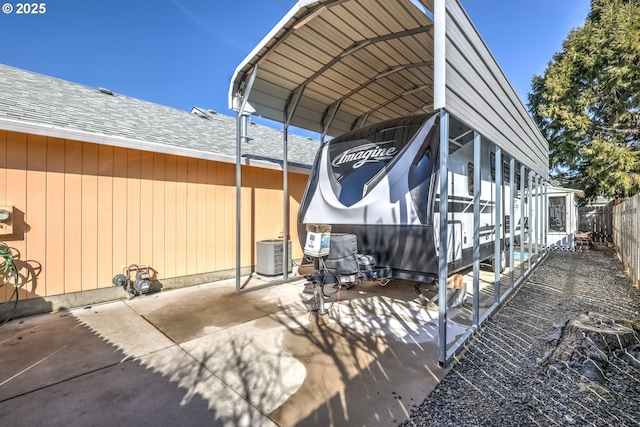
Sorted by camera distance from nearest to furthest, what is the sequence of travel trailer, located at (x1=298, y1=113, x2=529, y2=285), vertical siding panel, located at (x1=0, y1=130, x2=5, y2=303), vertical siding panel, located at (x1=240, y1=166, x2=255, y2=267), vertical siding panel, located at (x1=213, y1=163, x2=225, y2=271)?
travel trailer, located at (x1=298, y1=113, x2=529, y2=285)
vertical siding panel, located at (x1=0, y1=130, x2=5, y2=303)
vertical siding panel, located at (x1=213, y1=163, x2=225, y2=271)
vertical siding panel, located at (x1=240, y1=166, x2=255, y2=267)

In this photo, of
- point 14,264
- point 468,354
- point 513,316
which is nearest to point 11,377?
point 14,264

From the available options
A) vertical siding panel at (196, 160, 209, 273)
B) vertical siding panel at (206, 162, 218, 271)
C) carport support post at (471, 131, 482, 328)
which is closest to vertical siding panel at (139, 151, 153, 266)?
vertical siding panel at (196, 160, 209, 273)

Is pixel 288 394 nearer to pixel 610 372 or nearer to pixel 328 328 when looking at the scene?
pixel 328 328

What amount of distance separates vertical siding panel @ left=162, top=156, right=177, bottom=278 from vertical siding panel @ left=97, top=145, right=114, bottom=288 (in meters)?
0.84

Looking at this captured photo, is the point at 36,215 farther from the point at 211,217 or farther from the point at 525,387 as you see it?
the point at 525,387

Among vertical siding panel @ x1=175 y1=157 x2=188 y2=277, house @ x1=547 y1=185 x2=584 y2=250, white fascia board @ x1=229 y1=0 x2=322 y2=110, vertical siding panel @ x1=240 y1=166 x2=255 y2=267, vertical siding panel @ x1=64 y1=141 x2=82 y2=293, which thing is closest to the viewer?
white fascia board @ x1=229 y1=0 x2=322 y2=110

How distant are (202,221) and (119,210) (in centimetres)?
143

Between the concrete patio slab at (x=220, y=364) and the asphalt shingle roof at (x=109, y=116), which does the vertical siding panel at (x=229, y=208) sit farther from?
the concrete patio slab at (x=220, y=364)

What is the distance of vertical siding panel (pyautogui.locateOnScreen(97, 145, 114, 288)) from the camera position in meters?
4.77

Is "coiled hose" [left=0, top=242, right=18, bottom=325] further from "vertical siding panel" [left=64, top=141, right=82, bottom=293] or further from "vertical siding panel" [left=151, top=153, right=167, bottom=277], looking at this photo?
"vertical siding panel" [left=151, top=153, right=167, bottom=277]

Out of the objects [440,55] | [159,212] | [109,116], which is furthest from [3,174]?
[440,55]

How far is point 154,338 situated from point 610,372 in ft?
14.7

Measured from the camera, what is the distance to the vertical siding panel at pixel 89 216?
461 centimetres

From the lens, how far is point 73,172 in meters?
4.51
